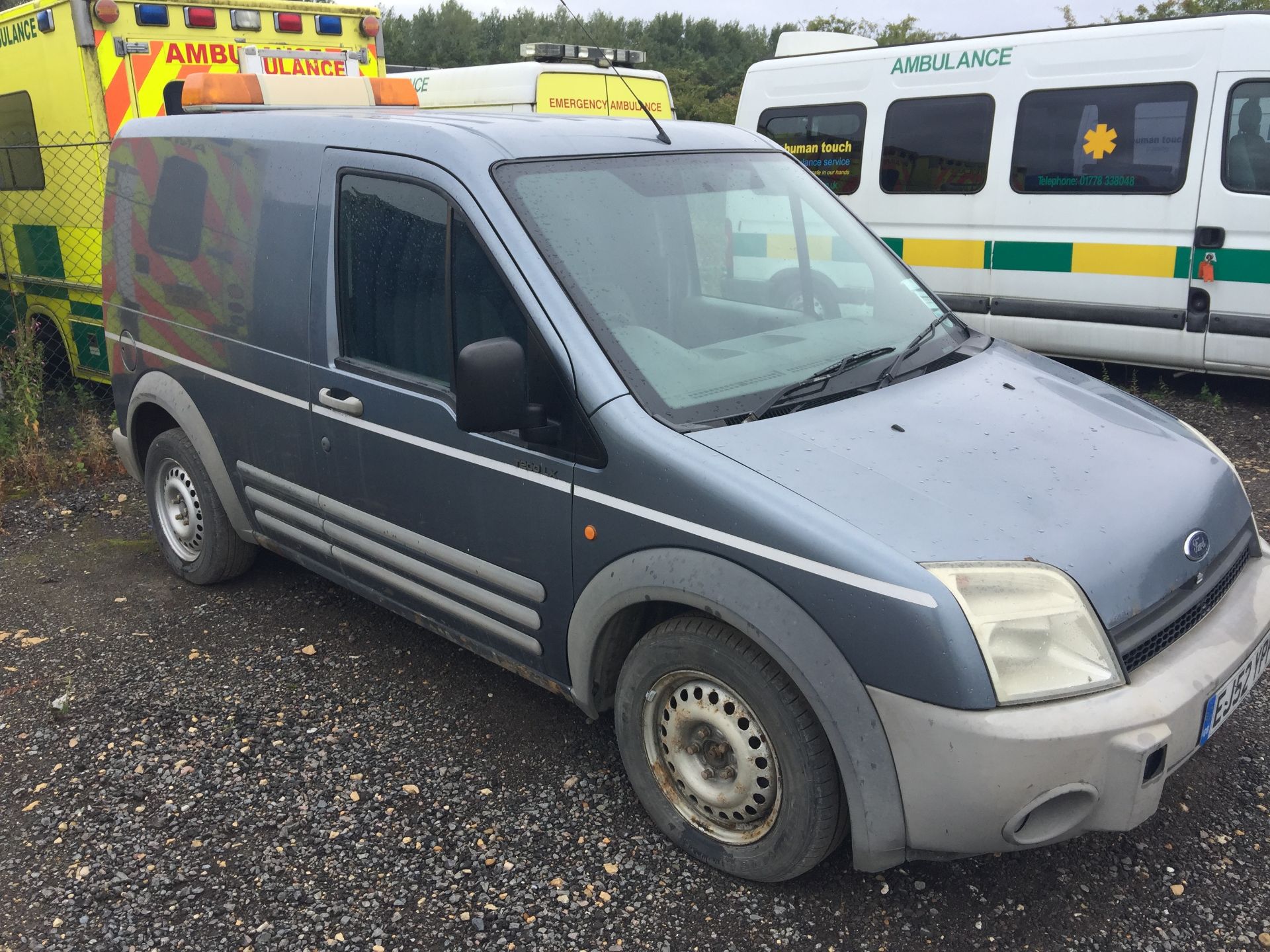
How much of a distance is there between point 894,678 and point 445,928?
4.38 ft

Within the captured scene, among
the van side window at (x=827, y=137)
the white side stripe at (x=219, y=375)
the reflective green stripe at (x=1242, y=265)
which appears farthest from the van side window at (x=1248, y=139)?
the white side stripe at (x=219, y=375)

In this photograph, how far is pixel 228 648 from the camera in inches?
166

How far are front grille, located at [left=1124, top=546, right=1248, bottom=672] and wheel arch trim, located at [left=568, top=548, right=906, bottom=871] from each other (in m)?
0.61

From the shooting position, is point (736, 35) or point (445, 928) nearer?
point (445, 928)

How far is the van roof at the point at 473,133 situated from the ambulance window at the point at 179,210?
0.18 m

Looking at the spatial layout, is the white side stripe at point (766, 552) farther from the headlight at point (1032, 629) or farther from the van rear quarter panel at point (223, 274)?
the van rear quarter panel at point (223, 274)

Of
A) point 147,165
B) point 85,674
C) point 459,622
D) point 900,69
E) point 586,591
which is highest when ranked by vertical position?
point 900,69

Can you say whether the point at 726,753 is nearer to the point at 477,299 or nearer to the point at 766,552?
the point at 766,552

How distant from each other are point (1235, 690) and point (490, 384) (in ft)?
6.62

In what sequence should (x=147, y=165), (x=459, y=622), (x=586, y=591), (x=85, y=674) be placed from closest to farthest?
1. (x=586, y=591)
2. (x=459, y=622)
3. (x=85, y=674)
4. (x=147, y=165)

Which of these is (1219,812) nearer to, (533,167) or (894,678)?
(894,678)

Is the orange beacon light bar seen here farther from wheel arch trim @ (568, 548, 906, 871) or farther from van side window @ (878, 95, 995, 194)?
van side window @ (878, 95, 995, 194)

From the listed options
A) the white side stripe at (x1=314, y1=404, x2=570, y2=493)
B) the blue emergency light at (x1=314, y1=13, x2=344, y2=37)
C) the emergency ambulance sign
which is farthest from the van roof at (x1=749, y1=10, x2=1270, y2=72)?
the white side stripe at (x1=314, y1=404, x2=570, y2=493)

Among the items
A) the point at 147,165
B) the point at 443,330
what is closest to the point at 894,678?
the point at 443,330
